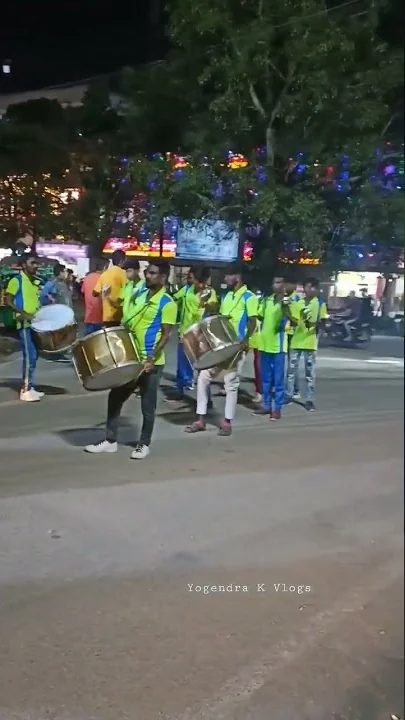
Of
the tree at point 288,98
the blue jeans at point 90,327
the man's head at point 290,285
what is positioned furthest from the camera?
the blue jeans at point 90,327

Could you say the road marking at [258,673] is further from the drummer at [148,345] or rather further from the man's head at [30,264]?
the man's head at [30,264]

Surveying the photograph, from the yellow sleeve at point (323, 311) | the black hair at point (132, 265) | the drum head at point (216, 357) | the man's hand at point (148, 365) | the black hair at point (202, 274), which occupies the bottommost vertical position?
the man's hand at point (148, 365)

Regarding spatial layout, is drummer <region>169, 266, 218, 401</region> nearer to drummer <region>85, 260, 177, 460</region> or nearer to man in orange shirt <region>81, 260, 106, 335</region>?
drummer <region>85, 260, 177, 460</region>

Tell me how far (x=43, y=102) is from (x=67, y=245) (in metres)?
0.42

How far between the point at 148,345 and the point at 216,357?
18cm

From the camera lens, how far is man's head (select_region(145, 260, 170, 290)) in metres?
1.78

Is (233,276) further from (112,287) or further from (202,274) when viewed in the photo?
(112,287)

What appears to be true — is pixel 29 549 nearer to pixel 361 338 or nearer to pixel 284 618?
pixel 284 618

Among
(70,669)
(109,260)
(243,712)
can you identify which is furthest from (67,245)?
(243,712)

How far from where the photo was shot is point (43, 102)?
1.87 m

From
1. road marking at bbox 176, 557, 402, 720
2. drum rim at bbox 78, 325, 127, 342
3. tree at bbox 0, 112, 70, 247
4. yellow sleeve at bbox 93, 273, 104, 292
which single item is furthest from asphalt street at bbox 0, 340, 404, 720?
tree at bbox 0, 112, 70, 247

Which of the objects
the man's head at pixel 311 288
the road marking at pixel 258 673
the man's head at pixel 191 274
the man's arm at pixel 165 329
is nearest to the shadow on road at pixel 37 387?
the man's arm at pixel 165 329

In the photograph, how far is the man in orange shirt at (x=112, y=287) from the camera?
5.82 feet

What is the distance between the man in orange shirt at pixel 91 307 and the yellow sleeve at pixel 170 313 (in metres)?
0.17
